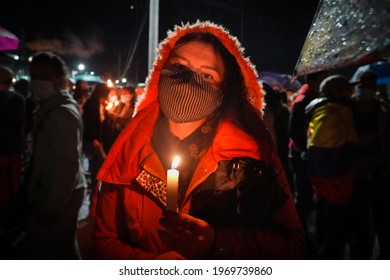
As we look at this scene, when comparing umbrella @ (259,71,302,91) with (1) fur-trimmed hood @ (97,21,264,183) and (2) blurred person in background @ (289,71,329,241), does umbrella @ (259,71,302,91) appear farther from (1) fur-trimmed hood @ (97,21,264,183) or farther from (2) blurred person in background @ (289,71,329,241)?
(1) fur-trimmed hood @ (97,21,264,183)

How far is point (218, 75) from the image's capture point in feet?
5.67

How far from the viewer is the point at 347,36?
1.05m

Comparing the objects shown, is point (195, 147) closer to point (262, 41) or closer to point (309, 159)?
point (262, 41)

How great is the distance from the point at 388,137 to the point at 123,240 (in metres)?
2.81

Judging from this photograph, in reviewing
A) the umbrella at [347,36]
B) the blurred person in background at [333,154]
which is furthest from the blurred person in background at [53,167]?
the blurred person in background at [333,154]

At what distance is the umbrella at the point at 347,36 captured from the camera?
953 mm

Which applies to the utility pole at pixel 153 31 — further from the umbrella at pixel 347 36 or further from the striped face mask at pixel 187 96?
the umbrella at pixel 347 36

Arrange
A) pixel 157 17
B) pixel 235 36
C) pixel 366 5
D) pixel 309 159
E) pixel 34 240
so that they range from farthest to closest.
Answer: pixel 309 159, pixel 34 240, pixel 157 17, pixel 235 36, pixel 366 5

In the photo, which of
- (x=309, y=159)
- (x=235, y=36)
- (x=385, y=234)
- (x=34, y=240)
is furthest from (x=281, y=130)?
(x=34, y=240)

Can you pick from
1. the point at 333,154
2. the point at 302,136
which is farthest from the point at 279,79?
the point at 333,154

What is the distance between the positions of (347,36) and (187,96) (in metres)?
0.80

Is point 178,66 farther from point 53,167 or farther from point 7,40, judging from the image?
point 7,40

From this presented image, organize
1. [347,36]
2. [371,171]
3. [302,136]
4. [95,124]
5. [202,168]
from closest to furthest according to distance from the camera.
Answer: [347,36] < [202,168] < [371,171] < [302,136] < [95,124]

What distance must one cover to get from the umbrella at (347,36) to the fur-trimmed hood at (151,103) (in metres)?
0.55
